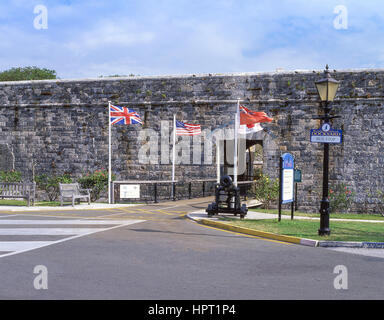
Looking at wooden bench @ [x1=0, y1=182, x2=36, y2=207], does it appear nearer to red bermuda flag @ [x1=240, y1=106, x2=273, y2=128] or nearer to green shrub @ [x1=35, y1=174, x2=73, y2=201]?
green shrub @ [x1=35, y1=174, x2=73, y2=201]

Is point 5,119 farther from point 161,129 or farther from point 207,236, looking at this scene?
point 207,236

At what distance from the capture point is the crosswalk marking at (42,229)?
28.8 ft

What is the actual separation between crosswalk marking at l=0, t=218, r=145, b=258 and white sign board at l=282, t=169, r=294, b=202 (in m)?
4.41

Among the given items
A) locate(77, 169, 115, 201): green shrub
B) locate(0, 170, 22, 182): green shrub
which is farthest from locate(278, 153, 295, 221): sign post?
locate(0, 170, 22, 182): green shrub

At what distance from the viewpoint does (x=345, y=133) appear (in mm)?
19953

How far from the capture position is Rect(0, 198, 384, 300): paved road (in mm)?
5613

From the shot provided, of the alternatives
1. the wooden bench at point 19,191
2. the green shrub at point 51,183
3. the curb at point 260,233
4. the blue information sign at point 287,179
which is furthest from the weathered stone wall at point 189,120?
the curb at point 260,233

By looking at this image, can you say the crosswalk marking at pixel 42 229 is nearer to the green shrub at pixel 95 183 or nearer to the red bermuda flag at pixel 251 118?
the red bermuda flag at pixel 251 118

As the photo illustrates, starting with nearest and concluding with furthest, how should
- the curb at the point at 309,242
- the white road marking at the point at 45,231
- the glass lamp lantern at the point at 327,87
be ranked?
the curb at the point at 309,242 < the white road marking at the point at 45,231 < the glass lamp lantern at the point at 327,87

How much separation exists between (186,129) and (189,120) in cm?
180

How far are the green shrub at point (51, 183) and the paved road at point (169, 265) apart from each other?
10187 millimetres

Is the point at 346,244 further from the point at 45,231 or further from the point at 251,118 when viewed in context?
the point at 251,118
